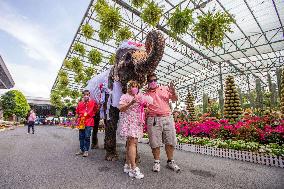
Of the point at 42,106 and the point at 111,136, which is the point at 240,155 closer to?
the point at 111,136

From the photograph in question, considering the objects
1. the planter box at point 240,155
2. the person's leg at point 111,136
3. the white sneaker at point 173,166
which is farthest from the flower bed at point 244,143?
the person's leg at point 111,136

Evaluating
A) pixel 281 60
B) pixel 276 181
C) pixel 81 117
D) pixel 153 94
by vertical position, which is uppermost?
pixel 281 60

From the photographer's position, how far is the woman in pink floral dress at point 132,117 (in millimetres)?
3648

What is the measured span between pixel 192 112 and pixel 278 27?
27.2 feet

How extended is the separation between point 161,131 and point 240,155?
2.43 m

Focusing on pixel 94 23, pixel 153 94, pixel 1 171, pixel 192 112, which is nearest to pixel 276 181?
pixel 153 94

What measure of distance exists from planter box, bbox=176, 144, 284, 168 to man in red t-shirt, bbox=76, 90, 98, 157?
2.99 metres

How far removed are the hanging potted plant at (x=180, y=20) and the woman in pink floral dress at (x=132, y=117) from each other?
565 cm

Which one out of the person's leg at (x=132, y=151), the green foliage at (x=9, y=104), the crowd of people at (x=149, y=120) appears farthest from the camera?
the green foliage at (x=9, y=104)

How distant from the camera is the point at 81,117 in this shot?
17.5 feet

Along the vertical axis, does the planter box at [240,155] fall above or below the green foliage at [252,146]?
below

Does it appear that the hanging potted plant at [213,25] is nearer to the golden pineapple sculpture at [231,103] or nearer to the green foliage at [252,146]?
the green foliage at [252,146]

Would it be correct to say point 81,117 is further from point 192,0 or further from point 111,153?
point 192,0

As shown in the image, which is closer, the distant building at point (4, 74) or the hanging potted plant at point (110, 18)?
the hanging potted plant at point (110, 18)
